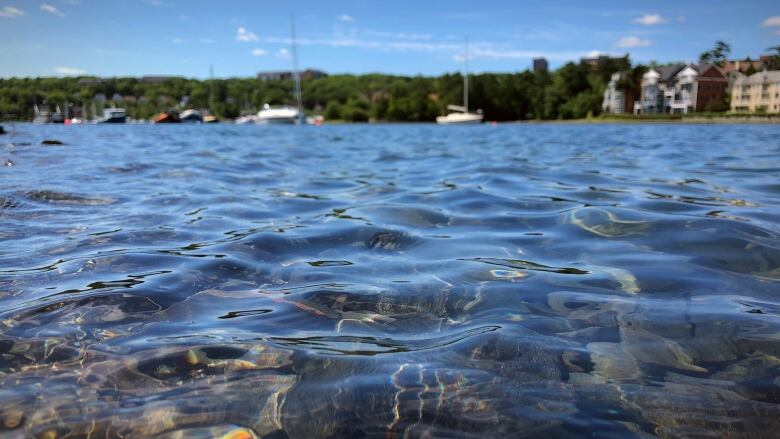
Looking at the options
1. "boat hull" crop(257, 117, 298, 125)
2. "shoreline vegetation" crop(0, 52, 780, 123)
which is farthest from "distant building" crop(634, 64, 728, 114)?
"boat hull" crop(257, 117, 298, 125)

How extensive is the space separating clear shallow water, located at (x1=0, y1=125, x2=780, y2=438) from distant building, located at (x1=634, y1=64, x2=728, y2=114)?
7325cm

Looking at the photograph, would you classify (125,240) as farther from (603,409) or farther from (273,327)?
(603,409)

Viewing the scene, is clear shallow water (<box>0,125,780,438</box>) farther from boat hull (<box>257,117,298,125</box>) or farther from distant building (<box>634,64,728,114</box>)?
distant building (<box>634,64,728,114</box>)

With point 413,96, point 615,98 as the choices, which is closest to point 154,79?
point 413,96

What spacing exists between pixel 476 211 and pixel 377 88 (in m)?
103

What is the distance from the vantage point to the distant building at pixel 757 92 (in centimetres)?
6072

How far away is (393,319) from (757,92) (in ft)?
257

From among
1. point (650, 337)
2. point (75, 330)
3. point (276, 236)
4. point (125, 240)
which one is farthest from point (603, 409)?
point (125, 240)

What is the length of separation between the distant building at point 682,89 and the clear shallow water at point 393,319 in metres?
73.2

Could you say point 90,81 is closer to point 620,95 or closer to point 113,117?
point 113,117

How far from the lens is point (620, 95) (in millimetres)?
84750

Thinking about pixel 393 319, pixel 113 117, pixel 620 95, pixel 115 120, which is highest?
pixel 620 95

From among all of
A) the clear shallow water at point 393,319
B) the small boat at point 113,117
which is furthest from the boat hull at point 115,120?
the clear shallow water at point 393,319

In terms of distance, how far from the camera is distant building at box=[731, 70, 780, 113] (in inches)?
2391
